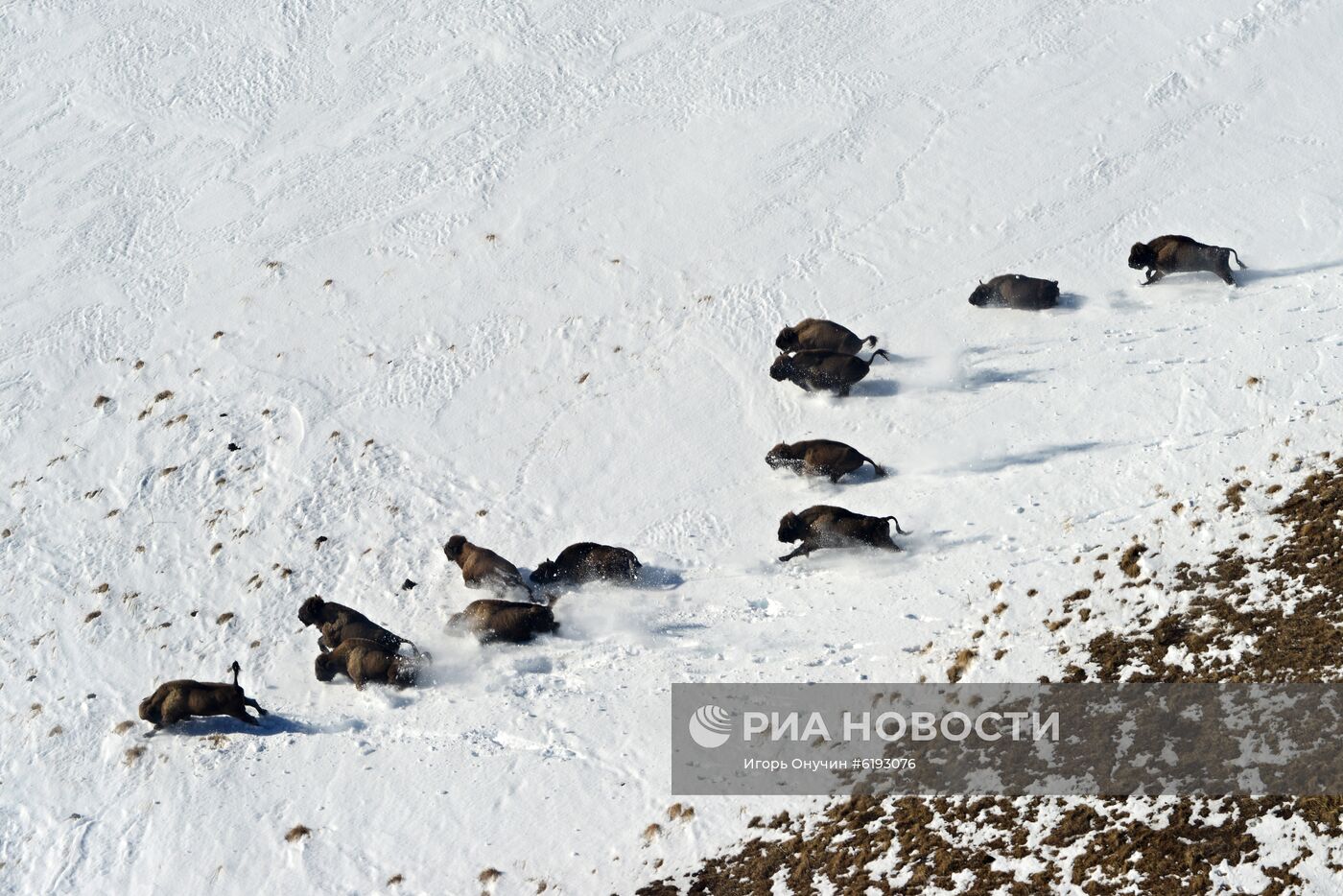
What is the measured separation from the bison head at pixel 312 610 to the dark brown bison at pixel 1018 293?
12.1 metres

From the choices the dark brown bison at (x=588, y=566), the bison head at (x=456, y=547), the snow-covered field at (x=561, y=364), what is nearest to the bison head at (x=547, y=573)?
the dark brown bison at (x=588, y=566)

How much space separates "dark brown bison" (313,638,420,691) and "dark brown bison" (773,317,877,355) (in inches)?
328

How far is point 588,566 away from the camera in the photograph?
1752 cm

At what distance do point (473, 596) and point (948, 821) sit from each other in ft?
25.6

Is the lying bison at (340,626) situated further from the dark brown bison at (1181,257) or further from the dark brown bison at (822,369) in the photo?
the dark brown bison at (1181,257)

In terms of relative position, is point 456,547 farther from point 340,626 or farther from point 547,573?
point 340,626

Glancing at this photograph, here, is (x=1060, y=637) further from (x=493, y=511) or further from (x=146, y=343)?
(x=146, y=343)

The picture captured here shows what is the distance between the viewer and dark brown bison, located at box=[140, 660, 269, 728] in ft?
52.9

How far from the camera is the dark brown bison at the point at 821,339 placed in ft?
66.4

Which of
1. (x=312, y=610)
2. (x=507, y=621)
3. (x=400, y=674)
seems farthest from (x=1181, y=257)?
(x=312, y=610)

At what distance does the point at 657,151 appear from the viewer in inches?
998

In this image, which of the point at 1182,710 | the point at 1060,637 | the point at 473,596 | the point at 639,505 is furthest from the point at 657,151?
the point at 1182,710

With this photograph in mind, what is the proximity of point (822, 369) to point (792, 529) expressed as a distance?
3.46m

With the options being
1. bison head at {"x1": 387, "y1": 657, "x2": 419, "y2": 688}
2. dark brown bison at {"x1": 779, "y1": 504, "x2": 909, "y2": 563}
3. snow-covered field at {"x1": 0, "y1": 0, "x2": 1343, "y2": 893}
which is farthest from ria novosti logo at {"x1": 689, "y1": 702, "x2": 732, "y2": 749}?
bison head at {"x1": 387, "y1": 657, "x2": 419, "y2": 688}
